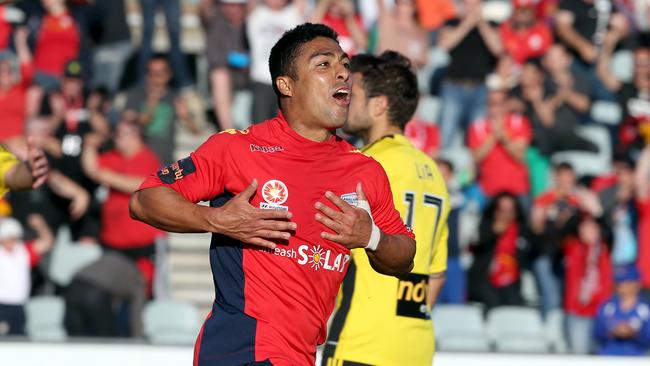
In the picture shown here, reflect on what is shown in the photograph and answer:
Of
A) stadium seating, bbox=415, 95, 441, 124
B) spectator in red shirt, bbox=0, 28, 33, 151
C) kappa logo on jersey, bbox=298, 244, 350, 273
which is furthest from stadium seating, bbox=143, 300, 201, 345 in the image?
kappa logo on jersey, bbox=298, 244, 350, 273

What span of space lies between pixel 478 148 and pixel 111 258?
456cm

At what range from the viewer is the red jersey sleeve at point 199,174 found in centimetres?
477

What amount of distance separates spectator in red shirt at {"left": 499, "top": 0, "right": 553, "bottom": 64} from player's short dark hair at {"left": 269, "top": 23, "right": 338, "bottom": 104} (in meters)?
9.88

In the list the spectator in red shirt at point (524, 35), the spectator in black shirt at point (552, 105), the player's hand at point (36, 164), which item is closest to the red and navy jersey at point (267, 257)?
the player's hand at point (36, 164)

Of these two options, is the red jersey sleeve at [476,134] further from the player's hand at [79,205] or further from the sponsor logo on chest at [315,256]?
the sponsor logo on chest at [315,256]

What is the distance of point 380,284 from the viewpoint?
6.11m

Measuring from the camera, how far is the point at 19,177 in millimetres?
6215

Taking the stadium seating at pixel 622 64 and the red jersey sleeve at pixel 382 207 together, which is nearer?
the red jersey sleeve at pixel 382 207

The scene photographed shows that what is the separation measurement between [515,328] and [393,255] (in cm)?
661

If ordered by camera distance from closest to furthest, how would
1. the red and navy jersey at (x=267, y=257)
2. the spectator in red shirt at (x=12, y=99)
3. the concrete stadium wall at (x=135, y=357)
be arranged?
1. the red and navy jersey at (x=267, y=257)
2. the concrete stadium wall at (x=135, y=357)
3. the spectator in red shirt at (x=12, y=99)

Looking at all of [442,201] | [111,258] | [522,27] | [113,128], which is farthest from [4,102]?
[442,201]

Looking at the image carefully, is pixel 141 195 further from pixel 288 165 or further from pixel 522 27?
pixel 522 27

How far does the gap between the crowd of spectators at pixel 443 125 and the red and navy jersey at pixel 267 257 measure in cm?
595

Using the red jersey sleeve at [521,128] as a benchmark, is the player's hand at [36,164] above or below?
below
